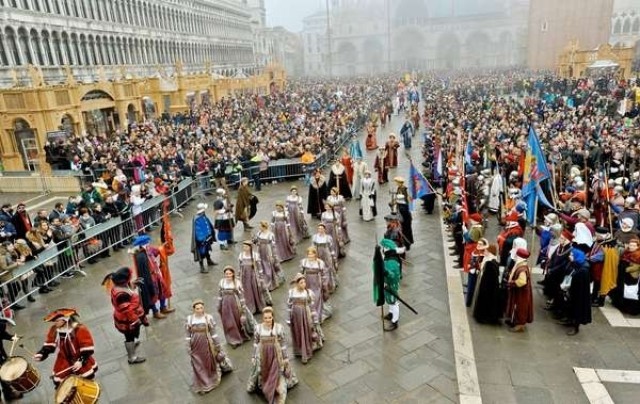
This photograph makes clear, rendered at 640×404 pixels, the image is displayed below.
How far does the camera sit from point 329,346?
7105 mm

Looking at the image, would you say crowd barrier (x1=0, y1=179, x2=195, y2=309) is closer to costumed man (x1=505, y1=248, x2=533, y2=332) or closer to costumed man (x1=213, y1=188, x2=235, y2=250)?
costumed man (x1=213, y1=188, x2=235, y2=250)

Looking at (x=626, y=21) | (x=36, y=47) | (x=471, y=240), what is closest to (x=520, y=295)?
(x=471, y=240)

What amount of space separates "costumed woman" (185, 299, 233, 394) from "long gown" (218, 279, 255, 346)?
832mm

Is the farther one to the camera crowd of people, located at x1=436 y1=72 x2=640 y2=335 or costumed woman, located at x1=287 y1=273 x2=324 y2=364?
crowd of people, located at x1=436 y1=72 x2=640 y2=335

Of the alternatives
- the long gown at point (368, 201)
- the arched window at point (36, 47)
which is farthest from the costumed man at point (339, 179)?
the arched window at point (36, 47)

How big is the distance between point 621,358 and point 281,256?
641cm

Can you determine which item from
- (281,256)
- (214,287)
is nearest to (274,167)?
(281,256)

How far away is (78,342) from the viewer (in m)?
5.77

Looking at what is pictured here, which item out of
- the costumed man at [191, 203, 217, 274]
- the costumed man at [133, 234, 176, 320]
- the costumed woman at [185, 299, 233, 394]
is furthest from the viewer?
the costumed man at [191, 203, 217, 274]

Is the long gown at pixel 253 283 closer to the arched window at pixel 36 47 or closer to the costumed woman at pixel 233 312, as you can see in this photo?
the costumed woman at pixel 233 312

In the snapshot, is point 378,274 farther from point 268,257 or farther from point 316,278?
point 268,257

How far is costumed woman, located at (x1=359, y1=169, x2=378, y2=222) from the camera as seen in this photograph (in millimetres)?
12469

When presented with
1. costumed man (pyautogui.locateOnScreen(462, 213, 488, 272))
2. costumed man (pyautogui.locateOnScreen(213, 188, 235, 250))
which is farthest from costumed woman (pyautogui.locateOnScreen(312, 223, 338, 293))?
costumed man (pyautogui.locateOnScreen(213, 188, 235, 250))

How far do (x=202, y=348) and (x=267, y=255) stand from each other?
2.93 metres
